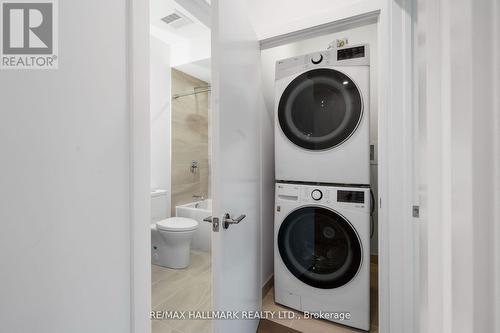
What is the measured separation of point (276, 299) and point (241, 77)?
1.59 meters

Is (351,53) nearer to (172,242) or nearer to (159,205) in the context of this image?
(172,242)

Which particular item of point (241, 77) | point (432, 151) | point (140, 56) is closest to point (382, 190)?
point (241, 77)

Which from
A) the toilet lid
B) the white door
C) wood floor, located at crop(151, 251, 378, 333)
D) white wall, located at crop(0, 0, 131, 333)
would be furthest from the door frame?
the toilet lid

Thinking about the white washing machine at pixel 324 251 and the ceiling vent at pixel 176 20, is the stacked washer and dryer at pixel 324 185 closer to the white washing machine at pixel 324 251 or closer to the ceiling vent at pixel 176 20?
the white washing machine at pixel 324 251

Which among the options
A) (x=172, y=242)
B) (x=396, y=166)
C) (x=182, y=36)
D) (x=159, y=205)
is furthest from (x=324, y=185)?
(x=182, y=36)

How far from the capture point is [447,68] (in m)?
0.23

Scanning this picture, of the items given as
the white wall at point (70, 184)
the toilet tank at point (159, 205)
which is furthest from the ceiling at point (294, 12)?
the toilet tank at point (159, 205)

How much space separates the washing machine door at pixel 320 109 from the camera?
1399 millimetres

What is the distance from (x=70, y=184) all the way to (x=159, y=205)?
232cm

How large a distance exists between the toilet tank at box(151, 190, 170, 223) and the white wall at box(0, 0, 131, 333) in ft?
6.90

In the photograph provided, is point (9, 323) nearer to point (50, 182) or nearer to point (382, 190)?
point (50, 182)

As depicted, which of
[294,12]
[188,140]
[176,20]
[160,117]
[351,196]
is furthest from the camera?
[188,140]

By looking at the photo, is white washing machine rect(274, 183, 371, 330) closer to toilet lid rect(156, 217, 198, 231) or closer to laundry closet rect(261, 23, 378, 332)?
laundry closet rect(261, 23, 378, 332)

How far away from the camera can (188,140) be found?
309cm
